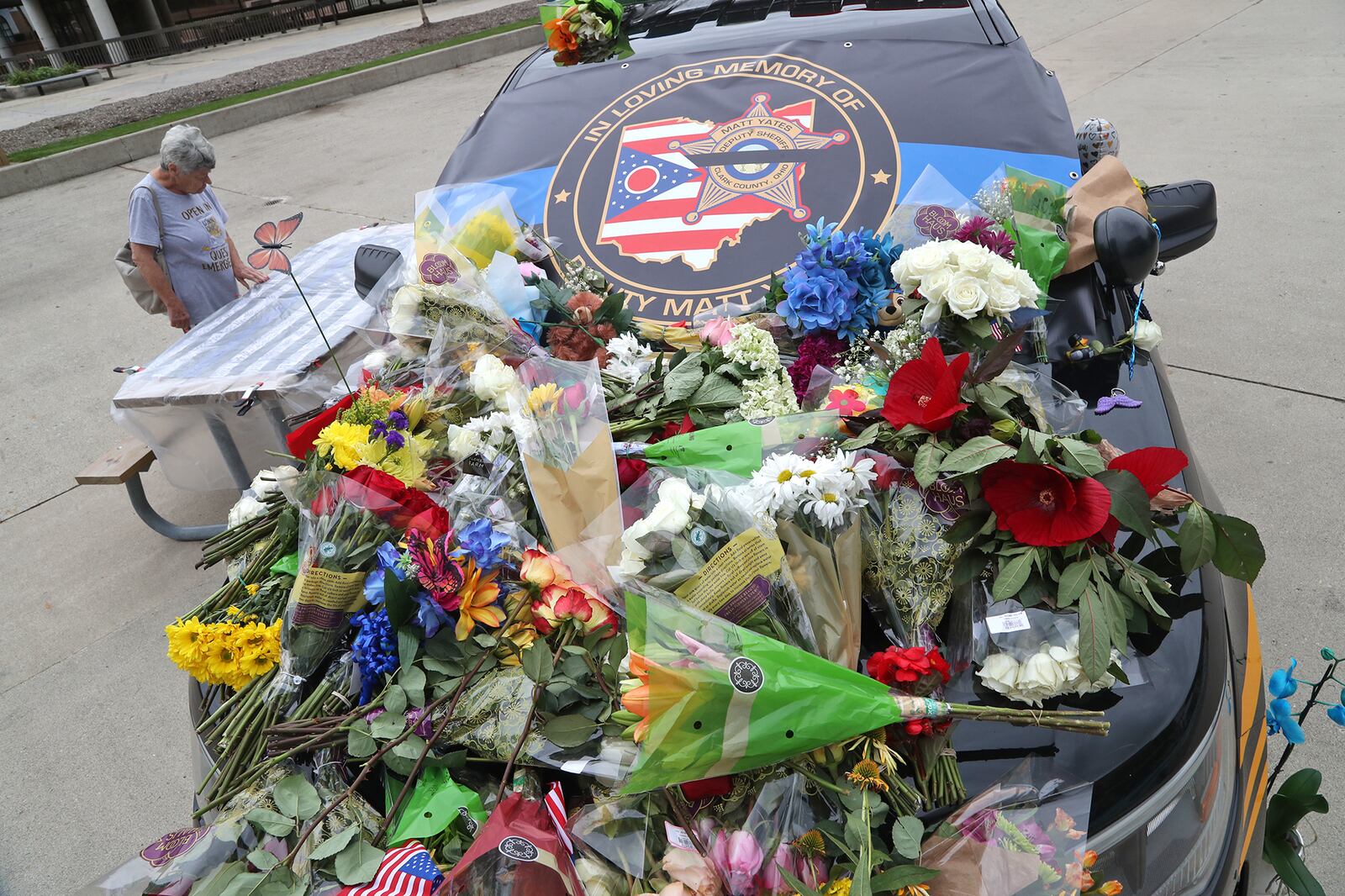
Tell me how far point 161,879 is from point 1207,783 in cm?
176

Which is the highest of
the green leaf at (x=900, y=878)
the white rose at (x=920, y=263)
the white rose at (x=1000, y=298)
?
the white rose at (x=920, y=263)

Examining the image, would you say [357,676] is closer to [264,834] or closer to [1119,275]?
[264,834]

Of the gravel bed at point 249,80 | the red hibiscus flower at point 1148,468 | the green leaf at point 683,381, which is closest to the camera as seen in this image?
the red hibiscus flower at point 1148,468

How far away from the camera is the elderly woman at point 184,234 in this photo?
14.0 ft

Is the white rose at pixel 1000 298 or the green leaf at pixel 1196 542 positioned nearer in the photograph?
the green leaf at pixel 1196 542

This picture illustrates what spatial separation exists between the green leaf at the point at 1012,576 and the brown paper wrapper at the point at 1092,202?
39.0 inches

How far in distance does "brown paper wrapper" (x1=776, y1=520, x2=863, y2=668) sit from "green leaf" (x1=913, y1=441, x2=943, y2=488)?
0.14 meters

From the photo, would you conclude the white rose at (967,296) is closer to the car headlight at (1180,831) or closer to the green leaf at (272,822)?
the car headlight at (1180,831)

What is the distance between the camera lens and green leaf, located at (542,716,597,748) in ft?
4.94

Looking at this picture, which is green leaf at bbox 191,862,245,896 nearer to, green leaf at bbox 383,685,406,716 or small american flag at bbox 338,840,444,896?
small american flag at bbox 338,840,444,896

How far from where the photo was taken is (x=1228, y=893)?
5.23 feet

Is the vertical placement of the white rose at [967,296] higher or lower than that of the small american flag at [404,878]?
higher

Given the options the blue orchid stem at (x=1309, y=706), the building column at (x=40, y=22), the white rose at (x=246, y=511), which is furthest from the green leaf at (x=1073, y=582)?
the building column at (x=40, y=22)

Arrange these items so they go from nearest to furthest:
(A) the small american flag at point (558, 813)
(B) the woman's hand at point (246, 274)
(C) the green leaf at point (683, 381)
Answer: (A) the small american flag at point (558, 813)
(C) the green leaf at point (683, 381)
(B) the woman's hand at point (246, 274)
